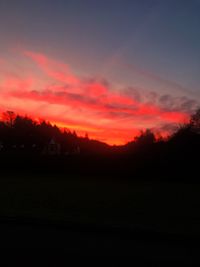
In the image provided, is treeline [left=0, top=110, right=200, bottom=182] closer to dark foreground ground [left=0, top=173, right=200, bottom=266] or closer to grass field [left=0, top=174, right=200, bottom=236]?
grass field [left=0, top=174, right=200, bottom=236]

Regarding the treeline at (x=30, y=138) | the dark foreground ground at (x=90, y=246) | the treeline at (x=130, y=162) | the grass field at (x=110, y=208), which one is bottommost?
the dark foreground ground at (x=90, y=246)

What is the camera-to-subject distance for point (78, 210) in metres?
15.1

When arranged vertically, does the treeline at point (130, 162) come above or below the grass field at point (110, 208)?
above

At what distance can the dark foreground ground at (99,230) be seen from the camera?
308 inches

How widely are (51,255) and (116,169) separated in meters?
26.1

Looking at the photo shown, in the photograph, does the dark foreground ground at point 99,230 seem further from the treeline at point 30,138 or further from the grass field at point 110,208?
the treeline at point 30,138

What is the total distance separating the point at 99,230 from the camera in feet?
37.0

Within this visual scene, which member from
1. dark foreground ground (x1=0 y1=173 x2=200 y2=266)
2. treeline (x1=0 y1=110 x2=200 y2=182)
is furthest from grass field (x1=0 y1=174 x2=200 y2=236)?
treeline (x1=0 y1=110 x2=200 y2=182)

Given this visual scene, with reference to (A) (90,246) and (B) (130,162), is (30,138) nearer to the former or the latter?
Answer: (B) (130,162)

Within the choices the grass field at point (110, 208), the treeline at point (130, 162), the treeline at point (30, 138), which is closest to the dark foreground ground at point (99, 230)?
the grass field at point (110, 208)

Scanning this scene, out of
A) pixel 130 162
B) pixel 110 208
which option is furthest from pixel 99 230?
pixel 130 162

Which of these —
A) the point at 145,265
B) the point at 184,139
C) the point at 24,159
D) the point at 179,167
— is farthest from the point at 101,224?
the point at 24,159

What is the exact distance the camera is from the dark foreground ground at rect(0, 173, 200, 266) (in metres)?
7.83

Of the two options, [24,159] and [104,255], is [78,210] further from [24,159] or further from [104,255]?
[24,159]
